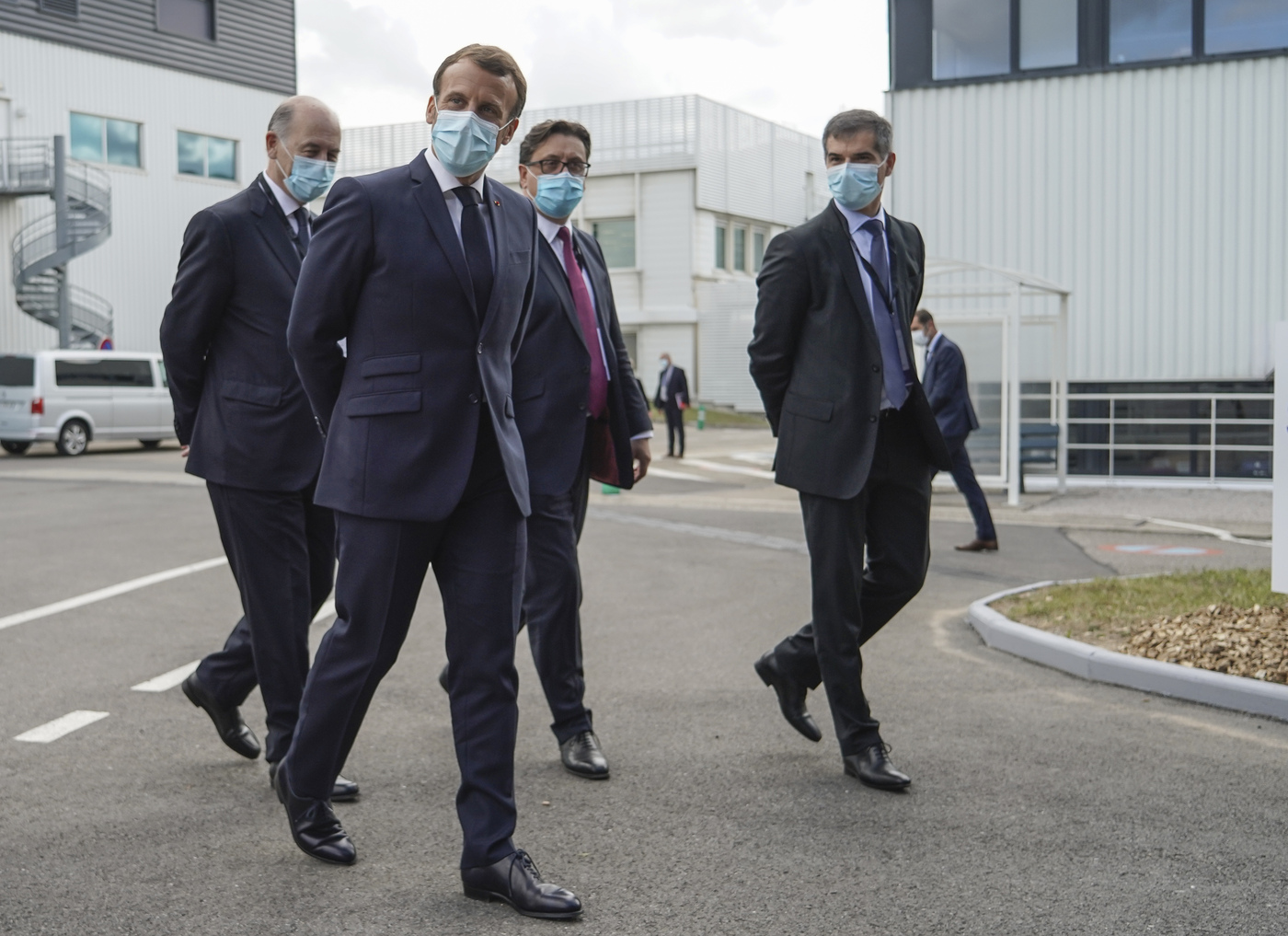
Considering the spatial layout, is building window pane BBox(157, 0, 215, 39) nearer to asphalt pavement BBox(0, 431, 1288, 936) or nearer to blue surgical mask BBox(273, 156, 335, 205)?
asphalt pavement BBox(0, 431, 1288, 936)

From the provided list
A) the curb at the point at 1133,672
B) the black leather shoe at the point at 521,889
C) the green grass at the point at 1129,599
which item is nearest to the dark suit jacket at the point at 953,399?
the green grass at the point at 1129,599

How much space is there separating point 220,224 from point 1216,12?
1583 cm

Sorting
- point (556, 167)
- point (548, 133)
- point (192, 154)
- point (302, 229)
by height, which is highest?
point (192, 154)

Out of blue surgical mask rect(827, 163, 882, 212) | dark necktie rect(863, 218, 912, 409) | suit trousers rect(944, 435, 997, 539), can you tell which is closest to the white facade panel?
suit trousers rect(944, 435, 997, 539)

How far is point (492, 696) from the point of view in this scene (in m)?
3.50

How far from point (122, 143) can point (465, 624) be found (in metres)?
35.2

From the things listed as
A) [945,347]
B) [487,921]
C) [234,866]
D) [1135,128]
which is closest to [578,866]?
[487,921]

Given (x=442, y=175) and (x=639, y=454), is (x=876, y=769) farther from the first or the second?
(x=442, y=175)

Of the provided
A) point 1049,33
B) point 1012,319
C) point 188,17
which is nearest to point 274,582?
point 1012,319

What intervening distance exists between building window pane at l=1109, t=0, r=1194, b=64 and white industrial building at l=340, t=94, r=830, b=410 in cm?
2192

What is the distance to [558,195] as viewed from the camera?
4949 mm

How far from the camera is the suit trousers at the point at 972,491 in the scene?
34.9 feet

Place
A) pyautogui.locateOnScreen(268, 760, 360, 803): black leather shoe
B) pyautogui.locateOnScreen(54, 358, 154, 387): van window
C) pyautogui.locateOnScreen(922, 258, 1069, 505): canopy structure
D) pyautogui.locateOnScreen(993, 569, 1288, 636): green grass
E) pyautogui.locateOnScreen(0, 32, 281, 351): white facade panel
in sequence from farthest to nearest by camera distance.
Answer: pyautogui.locateOnScreen(0, 32, 281, 351): white facade panel
pyautogui.locateOnScreen(54, 358, 154, 387): van window
pyautogui.locateOnScreen(922, 258, 1069, 505): canopy structure
pyautogui.locateOnScreen(993, 569, 1288, 636): green grass
pyautogui.locateOnScreen(268, 760, 360, 803): black leather shoe

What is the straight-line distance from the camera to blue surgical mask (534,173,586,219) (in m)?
4.95
